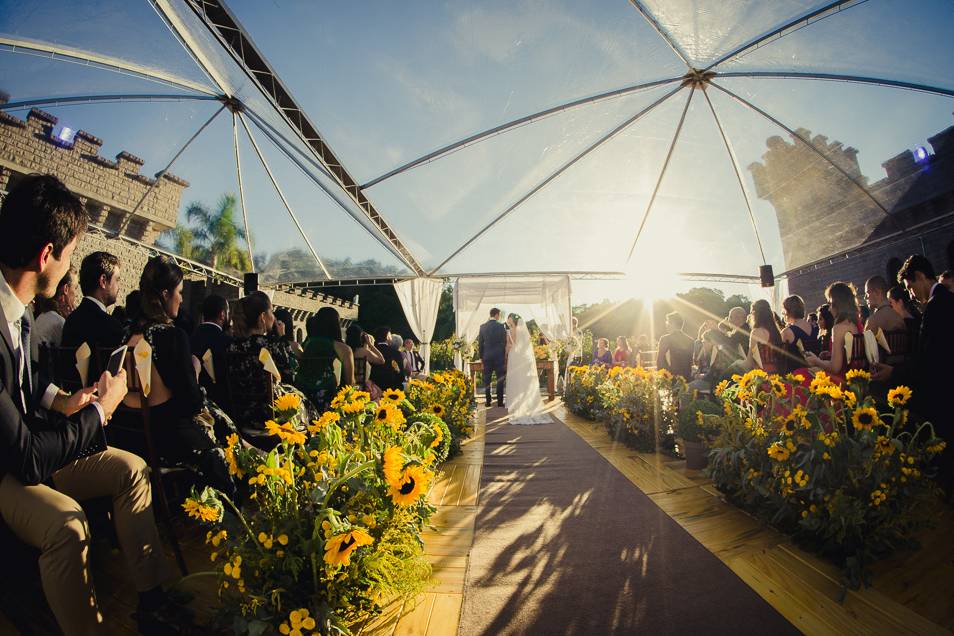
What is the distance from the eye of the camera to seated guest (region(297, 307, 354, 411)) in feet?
11.9

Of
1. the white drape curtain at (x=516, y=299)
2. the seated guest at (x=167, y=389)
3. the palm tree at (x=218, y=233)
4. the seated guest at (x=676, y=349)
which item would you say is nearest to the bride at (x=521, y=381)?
the seated guest at (x=676, y=349)

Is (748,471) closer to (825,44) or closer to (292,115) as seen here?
(825,44)

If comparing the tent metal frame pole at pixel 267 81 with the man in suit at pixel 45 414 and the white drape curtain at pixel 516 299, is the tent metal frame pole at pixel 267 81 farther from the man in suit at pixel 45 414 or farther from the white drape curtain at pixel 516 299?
the white drape curtain at pixel 516 299

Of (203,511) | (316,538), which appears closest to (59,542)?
(203,511)

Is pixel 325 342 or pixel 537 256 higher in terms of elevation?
pixel 537 256

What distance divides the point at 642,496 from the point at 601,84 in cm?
472

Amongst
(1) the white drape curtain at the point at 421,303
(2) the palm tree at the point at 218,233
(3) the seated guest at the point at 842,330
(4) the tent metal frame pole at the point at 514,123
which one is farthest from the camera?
(2) the palm tree at the point at 218,233

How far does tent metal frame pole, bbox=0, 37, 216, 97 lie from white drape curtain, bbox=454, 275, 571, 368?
6.35 metres

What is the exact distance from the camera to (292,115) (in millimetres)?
4797

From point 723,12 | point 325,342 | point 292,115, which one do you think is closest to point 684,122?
point 723,12

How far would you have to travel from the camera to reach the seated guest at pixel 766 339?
3.88m

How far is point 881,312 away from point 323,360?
4572mm

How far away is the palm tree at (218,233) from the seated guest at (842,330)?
2834 cm

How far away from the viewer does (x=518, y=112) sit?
17.6ft
